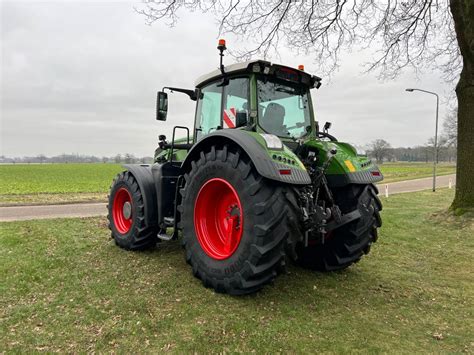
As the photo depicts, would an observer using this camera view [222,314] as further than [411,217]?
No

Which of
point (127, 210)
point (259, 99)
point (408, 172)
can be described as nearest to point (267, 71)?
point (259, 99)

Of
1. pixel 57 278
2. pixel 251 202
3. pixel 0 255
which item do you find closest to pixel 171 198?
pixel 57 278

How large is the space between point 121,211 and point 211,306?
10.9 feet

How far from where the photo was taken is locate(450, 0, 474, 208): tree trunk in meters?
8.44

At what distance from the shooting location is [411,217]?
32.7 feet

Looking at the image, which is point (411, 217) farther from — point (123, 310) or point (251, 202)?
point (123, 310)

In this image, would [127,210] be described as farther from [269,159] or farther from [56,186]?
[56,186]

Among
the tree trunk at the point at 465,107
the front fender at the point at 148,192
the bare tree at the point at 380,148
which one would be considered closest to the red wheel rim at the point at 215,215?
the front fender at the point at 148,192

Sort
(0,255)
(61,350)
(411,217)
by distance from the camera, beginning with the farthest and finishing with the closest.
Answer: (411,217)
(0,255)
(61,350)

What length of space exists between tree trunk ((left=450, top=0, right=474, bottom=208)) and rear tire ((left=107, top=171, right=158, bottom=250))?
24.2 ft

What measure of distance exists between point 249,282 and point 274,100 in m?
2.27

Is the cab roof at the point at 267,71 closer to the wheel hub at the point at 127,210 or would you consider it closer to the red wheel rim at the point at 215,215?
the red wheel rim at the point at 215,215

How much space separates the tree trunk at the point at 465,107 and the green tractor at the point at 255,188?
17.1 feet

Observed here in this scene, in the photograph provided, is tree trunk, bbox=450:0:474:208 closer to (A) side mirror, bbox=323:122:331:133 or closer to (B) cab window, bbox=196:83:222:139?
(A) side mirror, bbox=323:122:331:133
